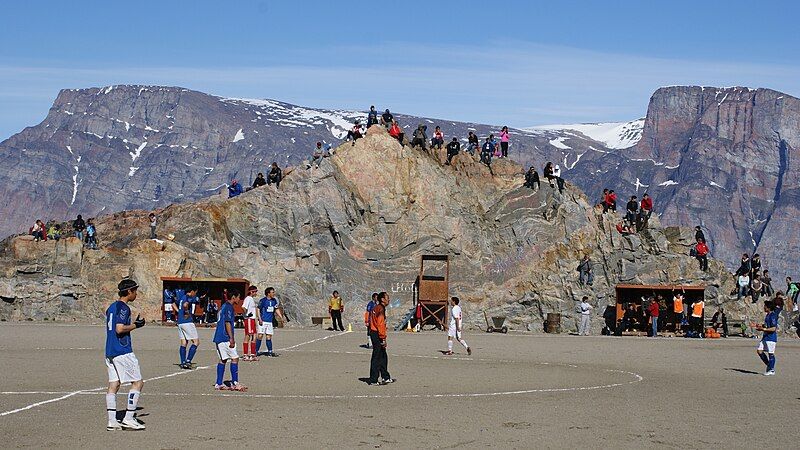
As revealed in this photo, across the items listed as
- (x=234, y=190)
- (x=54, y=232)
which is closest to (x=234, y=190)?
(x=234, y=190)

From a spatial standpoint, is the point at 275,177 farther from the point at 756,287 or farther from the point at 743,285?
the point at 756,287

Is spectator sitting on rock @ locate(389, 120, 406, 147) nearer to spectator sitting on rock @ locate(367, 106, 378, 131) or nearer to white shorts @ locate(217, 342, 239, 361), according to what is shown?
spectator sitting on rock @ locate(367, 106, 378, 131)

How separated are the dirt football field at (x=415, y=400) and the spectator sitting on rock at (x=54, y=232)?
881 inches

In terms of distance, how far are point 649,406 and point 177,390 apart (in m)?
8.94

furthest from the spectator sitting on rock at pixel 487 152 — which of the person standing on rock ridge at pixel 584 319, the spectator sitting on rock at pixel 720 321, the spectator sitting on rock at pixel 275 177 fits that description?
the spectator sitting on rock at pixel 720 321

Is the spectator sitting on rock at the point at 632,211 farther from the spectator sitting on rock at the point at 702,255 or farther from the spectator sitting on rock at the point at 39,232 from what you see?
the spectator sitting on rock at the point at 39,232

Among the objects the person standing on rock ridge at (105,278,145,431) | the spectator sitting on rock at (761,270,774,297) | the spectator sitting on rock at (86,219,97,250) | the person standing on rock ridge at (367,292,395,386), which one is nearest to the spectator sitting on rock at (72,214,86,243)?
the spectator sitting on rock at (86,219,97,250)

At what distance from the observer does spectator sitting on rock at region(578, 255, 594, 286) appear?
54344mm

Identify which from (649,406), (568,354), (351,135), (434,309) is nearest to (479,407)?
(649,406)

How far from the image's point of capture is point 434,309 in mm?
50250

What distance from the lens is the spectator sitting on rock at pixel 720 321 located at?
48.3 m

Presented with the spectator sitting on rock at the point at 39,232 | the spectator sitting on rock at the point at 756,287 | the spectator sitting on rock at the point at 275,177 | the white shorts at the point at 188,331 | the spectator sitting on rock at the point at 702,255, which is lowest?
the white shorts at the point at 188,331

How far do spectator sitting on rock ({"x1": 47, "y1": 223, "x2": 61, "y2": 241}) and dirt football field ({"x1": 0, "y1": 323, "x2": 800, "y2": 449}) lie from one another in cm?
2238

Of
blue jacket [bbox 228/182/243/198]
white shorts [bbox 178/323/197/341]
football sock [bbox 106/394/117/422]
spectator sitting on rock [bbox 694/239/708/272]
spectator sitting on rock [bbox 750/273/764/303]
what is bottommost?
football sock [bbox 106/394/117/422]
